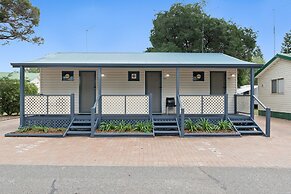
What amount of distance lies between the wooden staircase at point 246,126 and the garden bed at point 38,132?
23.6 feet

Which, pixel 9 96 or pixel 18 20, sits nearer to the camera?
pixel 18 20

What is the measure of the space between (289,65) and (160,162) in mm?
12542

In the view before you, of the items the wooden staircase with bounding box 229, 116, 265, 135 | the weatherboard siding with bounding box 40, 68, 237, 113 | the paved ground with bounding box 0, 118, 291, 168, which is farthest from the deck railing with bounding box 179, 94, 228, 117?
the weatherboard siding with bounding box 40, 68, 237, 113

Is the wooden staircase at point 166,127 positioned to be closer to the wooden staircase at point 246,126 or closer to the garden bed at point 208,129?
the garden bed at point 208,129

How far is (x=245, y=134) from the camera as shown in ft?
31.7

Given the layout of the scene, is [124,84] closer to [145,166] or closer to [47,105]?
[47,105]

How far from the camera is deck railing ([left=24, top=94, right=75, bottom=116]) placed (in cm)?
1023

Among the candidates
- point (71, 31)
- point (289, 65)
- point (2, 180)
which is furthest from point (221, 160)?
point (71, 31)

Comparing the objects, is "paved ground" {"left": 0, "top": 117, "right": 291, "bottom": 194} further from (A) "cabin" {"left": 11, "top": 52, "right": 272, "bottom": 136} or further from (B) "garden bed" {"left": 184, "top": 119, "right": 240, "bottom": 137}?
(A) "cabin" {"left": 11, "top": 52, "right": 272, "bottom": 136}

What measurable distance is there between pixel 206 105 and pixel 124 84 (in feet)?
14.4

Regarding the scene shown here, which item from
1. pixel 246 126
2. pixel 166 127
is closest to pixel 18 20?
pixel 166 127

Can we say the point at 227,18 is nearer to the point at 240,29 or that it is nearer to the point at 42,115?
the point at 240,29

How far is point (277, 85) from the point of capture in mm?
16156

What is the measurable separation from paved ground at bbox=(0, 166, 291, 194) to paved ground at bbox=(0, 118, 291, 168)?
0.47m
